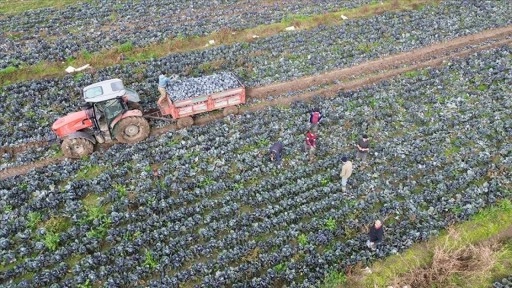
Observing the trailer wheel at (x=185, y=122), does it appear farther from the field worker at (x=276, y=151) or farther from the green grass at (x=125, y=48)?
the green grass at (x=125, y=48)

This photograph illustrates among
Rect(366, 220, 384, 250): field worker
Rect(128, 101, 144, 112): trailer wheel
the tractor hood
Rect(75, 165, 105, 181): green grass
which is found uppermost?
the tractor hood

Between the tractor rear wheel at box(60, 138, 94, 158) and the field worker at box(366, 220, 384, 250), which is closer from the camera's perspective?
the field worker at box(366, 220, 384, 250)

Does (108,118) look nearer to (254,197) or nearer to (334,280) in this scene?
(254,197)

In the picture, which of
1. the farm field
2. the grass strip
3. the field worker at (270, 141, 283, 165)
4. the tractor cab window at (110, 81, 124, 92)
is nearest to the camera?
the farm field

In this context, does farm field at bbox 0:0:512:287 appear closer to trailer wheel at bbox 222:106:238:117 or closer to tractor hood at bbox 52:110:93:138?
trailer wheel at bbox 222:106:238:117

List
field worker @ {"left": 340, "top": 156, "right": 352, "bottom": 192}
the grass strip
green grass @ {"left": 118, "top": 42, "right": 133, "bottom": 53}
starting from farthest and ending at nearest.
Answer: green grass @ {"left": 118, "top": 42, "right": 133, "bottom": 53}, the grass strip, field worker @ {"left": 340, "top": 156, "right": 352, "bottom": 192}

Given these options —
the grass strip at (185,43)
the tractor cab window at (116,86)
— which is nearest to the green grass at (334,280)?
the tractor cab window at (116,86)

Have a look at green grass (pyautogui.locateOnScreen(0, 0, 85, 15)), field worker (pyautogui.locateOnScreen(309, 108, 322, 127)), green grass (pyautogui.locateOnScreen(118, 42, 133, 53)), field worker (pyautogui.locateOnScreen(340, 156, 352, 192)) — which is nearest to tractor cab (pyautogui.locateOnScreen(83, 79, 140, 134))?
field worker (pyautogui.locateOnScreen(309, 108, 322, 127))
